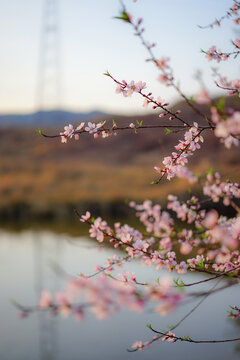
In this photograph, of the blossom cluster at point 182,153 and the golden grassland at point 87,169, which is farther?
the golden grassland at point 87,169

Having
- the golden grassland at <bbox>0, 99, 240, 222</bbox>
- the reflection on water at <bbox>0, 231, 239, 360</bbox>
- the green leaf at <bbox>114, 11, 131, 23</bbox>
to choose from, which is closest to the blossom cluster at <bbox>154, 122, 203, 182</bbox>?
the green leaf at <bbox>114, 11, 131, 23</bbox>

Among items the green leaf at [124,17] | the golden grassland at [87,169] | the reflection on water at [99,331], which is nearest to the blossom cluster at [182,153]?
the green leaf at [124,17]

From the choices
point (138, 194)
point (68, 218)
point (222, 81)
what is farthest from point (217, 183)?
point (138, 194)

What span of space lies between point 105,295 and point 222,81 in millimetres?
1219

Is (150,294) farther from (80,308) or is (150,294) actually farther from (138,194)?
(138,194)

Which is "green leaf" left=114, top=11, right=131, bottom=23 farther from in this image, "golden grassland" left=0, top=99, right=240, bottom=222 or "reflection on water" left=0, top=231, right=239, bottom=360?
"golden grassland" left=0, top=99, right=240, bottom=222

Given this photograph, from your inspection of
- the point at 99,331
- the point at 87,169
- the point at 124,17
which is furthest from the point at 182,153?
the point at 87,169

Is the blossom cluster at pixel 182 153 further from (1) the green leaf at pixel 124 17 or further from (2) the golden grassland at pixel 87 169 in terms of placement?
(2) the golden grassland at pixel 87 169

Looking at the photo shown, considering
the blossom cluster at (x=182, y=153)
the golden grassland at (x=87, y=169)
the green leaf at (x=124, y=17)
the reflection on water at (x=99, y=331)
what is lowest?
the reflection on water at (x=99, y=331)

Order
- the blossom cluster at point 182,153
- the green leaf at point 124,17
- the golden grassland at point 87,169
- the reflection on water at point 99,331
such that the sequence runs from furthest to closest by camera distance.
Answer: the golden grassland at point 87,169 < the reflection on water at point 99,331 < the blossom cluster at point 182,153 < the green leaf at point 124,17

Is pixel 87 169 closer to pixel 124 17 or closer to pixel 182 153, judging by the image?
pixel 182 153

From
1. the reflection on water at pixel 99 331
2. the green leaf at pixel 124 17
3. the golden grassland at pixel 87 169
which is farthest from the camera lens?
the golden grassland at pixel 87 169

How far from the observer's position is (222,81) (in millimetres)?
1647

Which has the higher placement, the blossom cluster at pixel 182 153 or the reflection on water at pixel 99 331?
the blossom cluster at pixel 182 153
